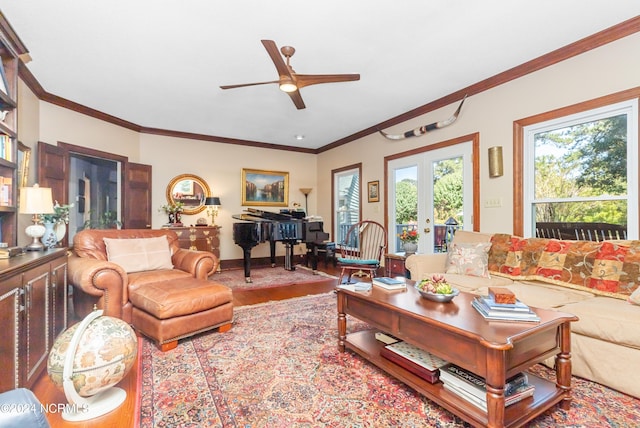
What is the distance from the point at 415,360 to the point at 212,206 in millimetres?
4816

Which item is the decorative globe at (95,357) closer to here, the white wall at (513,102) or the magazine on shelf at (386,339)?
the magazine on shelf at (386,339)

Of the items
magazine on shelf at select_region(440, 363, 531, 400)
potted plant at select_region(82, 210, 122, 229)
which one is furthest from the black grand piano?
magazine on shelf at select_region(440, 363, 531, 400)

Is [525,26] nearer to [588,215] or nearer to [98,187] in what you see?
[588,215]

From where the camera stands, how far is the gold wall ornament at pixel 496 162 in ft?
11.6

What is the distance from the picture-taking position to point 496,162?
3537mm

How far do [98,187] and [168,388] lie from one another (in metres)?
6.13

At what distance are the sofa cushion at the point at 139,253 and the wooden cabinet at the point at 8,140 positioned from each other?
2.74 feet

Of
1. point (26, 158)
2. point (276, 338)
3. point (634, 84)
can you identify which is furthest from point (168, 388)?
point (634, 84)

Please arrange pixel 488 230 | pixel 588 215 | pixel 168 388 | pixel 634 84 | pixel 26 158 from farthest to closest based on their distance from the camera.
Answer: pixel 488 230 → pixel 26 158 → pixel 588 215 → pixel 634 84 → pixel 168 388

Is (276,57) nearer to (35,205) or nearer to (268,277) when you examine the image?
(35,205)

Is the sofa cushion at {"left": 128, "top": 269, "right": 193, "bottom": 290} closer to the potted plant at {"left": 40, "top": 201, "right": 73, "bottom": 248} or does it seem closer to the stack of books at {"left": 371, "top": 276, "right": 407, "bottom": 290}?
the potted plant at {"left": 40, "top": 201, "right": 73, "bottom": 248}

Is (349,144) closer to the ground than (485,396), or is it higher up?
higher up

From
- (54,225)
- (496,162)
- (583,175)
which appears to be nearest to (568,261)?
(583,175)

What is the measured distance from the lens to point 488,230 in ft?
12.1
